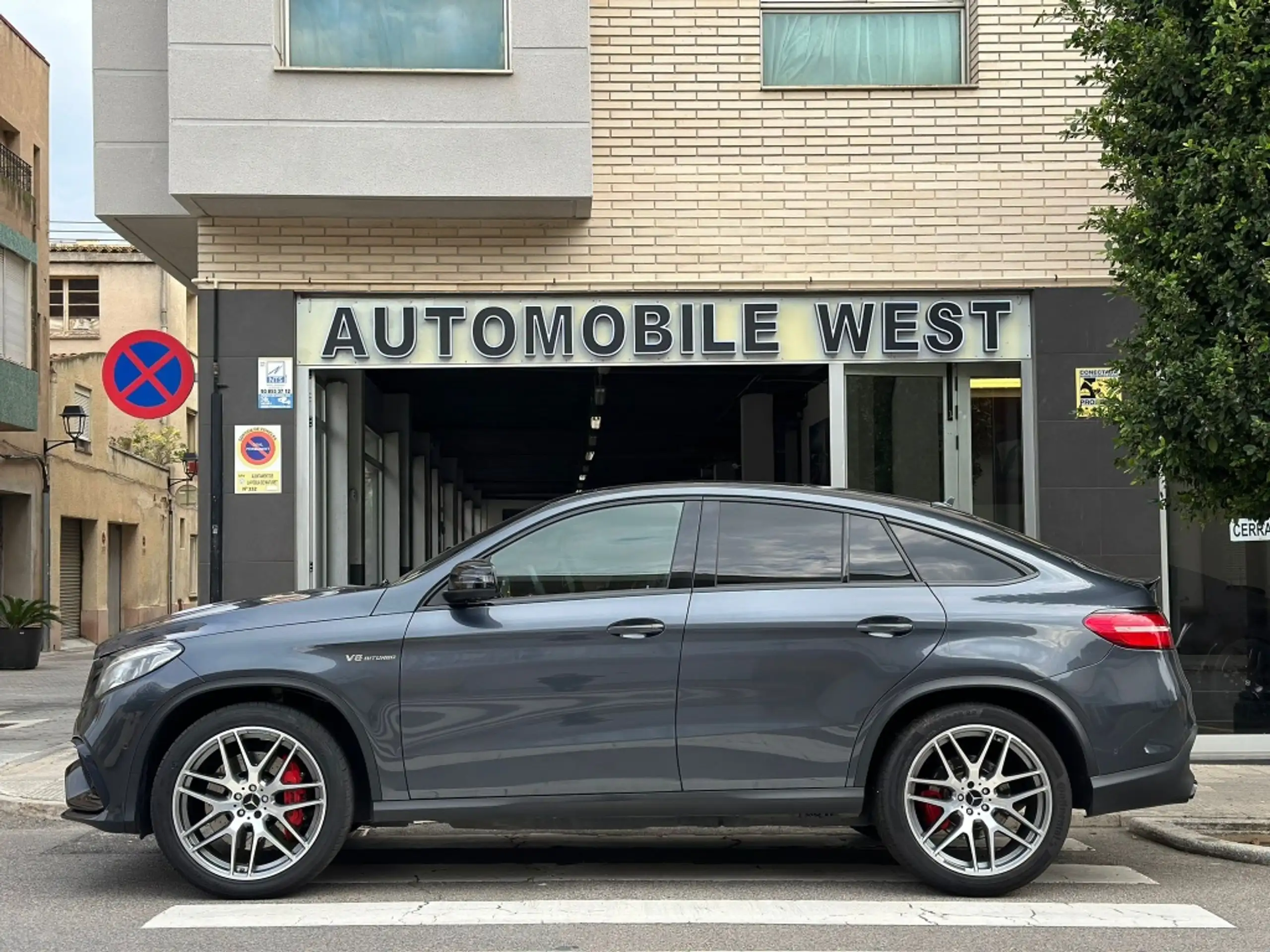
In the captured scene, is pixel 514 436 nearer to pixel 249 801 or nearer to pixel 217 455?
pixel 217 455

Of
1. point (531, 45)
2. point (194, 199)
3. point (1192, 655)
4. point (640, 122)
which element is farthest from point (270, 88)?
point (1192, 655)

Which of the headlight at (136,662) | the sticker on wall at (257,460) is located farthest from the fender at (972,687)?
the sticker on wall at (257,460)

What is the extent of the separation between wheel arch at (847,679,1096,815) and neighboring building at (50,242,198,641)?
26.7 meters

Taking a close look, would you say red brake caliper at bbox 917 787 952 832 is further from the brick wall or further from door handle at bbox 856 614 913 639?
the brick wall

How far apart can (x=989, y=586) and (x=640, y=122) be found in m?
5.85

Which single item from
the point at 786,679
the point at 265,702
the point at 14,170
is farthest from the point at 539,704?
the point at 14,170

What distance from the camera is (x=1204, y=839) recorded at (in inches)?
283

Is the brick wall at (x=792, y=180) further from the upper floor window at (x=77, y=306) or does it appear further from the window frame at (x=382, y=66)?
the upper floor window at (x=77, y=306)

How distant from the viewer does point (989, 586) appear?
20.4 ft

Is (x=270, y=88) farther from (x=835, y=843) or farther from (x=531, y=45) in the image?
(x=835, y=843)

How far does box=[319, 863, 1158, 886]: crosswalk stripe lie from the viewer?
646cm

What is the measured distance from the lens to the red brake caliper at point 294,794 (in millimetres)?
6012

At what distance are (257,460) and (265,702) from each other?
194 inches

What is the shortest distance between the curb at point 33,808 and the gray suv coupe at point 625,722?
2.26 meters
